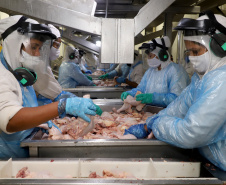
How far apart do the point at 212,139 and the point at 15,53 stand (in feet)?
6.25

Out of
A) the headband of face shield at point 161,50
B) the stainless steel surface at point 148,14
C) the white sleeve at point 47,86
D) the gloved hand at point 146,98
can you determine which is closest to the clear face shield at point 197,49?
the stainless steel surface at point 148,14

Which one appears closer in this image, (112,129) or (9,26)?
(9,26)

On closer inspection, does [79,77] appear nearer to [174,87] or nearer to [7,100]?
[174,87]

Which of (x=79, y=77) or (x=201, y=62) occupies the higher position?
(x=201, y=62)

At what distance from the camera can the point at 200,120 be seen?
1569mm

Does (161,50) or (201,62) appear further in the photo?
(161,50)

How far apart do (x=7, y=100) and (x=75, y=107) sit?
567mm

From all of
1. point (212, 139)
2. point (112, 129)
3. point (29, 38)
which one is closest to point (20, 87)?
point (29, 38)

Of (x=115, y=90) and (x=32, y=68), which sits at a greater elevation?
(x=32, y=68)

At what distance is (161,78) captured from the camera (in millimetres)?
3711

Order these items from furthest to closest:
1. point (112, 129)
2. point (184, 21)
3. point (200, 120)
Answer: point (112, 129) < point (184, 21) < point (200, 120)

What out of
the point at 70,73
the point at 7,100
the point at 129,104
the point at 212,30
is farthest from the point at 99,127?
the point at 70,73

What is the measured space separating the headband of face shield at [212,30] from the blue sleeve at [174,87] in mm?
1771

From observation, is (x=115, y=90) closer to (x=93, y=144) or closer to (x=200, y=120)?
(x=93, y=144)
